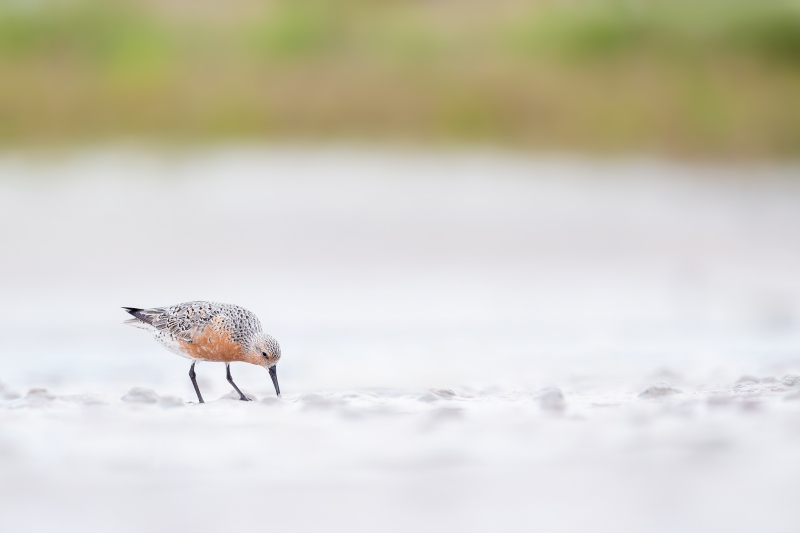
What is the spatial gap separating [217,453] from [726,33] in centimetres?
1198

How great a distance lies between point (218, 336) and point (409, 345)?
226cm

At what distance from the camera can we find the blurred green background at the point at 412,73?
12.2 m

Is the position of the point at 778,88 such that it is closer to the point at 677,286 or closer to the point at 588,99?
the point at 588,99

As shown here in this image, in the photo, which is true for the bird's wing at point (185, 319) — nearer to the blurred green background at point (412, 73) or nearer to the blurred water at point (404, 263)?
the blurred water at point (404, 263)

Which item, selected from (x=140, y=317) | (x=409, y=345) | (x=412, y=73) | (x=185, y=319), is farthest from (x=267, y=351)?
(x=412, y=73)

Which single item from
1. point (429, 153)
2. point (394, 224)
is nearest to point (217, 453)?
point (394, 224)

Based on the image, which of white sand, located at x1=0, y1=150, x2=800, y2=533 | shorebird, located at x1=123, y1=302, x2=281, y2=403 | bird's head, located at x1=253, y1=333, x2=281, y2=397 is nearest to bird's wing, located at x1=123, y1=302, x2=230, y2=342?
shorebird, located at x1=123, y1=302, x2=281, y2=403

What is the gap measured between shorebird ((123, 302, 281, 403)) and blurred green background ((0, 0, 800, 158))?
682 cm

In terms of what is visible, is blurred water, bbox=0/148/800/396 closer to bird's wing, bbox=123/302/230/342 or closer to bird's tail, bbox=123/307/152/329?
bird's tail, bbox=123/307/152/329

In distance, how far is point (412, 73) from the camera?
13.0 meters

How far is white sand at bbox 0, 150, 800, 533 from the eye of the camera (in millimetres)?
2885

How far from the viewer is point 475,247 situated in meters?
10.7

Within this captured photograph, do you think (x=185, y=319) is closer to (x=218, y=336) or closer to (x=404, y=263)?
(x=218, y=336)

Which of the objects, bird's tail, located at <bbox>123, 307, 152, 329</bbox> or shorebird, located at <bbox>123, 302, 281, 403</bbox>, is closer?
shorebird, located at <bbox>123, 302, 281, 403</bbox>
